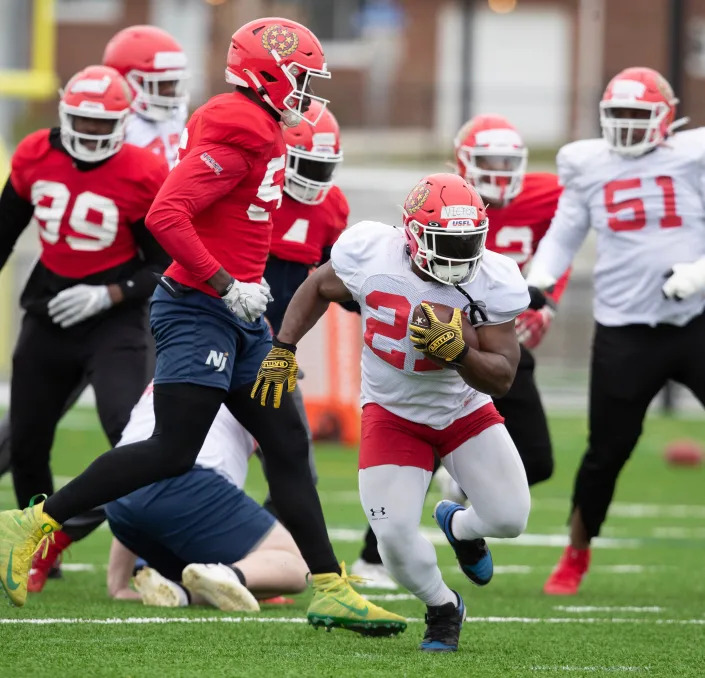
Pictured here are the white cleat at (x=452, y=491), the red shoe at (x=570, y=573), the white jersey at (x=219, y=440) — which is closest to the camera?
the white jersey at (x=219, y=440)

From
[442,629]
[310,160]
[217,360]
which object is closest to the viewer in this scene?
[442,629]

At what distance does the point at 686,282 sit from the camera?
579cm

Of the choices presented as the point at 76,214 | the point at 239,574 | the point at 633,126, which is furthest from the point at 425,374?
the point at 633,126

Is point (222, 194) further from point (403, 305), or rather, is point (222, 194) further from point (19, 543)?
point (19, 543)

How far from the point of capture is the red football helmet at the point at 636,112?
6.09 metres

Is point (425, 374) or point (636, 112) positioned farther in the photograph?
point (636, 112)

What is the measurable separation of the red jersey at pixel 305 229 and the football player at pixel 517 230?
65 centimetres

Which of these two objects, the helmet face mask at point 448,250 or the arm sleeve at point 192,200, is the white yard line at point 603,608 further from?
the arm sleeve at point 192,200

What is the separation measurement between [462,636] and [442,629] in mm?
314

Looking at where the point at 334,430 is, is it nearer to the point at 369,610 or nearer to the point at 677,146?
the point at 677,146

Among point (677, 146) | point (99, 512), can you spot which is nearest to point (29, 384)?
point (99, 512)

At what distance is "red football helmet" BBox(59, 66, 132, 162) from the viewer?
5.63 meters

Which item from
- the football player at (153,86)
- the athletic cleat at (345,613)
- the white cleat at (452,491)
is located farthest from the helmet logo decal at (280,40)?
the white cleat at (452,491)

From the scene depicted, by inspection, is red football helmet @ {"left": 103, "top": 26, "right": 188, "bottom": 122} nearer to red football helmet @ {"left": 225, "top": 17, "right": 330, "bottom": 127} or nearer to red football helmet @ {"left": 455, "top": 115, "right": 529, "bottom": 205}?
red football helmet @ {"left": 455, "top": 115, "right": 529, "bottom": 205}
